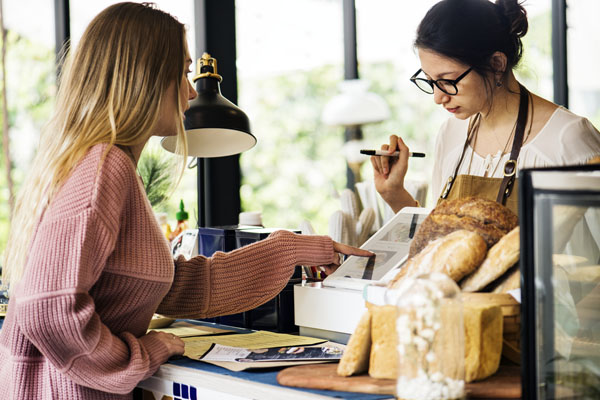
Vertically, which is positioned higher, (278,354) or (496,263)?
(496,263)

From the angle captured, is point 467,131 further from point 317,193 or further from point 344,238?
point 317,193

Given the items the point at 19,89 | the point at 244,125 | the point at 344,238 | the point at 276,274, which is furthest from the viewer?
the point at 19,89

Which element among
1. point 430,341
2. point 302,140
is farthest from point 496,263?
point 302,140

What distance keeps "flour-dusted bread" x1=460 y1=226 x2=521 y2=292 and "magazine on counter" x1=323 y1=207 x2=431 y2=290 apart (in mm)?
299

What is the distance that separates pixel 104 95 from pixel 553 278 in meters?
0.91

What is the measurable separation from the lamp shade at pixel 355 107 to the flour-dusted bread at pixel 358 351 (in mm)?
3676

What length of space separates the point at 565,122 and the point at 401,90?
21.7 feet

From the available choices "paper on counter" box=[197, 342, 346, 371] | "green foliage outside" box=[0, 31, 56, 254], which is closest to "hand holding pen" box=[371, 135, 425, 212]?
"paper on counter" box=[197, 342, 346, 371]

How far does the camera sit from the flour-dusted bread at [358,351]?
4.04 feet

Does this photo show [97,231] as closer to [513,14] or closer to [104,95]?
[104,95]

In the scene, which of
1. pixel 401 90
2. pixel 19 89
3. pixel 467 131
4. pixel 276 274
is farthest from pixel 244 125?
pixel 401 90

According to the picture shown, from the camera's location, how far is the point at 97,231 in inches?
51.1

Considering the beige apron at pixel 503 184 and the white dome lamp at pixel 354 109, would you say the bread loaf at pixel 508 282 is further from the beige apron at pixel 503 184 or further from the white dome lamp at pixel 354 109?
the white dome lamp at pixel 354 109

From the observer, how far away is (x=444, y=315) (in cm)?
107
